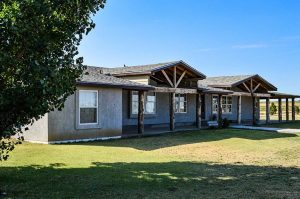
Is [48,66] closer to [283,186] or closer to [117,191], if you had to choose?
[117,191]

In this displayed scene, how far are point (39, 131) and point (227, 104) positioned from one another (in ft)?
66.1

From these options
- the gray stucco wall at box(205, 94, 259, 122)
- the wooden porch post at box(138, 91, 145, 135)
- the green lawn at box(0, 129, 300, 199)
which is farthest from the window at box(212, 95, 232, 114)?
the green lawn at box(0, 129, 300, 199)

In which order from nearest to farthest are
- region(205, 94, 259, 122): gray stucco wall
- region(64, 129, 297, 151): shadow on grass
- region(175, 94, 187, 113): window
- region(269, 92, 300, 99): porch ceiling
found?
1. region(64, 129, 297, 151): shadow on grass
2. region(175, 94, 187, 113): window
3. region(205, 94, 259, 122): gray stucco wall
4. region(269, 92, 300, 99): porch ceiling

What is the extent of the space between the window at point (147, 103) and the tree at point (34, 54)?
15808 mm

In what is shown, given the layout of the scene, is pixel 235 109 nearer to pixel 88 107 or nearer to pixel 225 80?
pixel 225 80

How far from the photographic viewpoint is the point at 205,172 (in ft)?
35.2

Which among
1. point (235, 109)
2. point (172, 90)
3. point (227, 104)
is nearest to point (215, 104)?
point (227, 104)

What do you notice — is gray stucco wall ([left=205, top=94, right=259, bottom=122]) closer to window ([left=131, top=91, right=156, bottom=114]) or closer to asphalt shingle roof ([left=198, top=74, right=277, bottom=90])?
asphalt shingle roof ([left=198, top=74, right=277, bottom=90])

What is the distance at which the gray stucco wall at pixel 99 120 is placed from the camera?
17000mm

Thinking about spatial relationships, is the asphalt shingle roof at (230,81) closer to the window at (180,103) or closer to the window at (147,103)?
the window at (180,103)

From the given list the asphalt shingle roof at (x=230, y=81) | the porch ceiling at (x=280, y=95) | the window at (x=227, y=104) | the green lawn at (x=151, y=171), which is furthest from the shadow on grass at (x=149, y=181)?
the porch ceiling at (x=280, y=95)

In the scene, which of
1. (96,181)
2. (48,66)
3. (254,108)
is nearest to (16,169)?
(96,181)

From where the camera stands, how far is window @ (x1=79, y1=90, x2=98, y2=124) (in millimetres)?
18297

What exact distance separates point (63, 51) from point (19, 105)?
1.56 m
